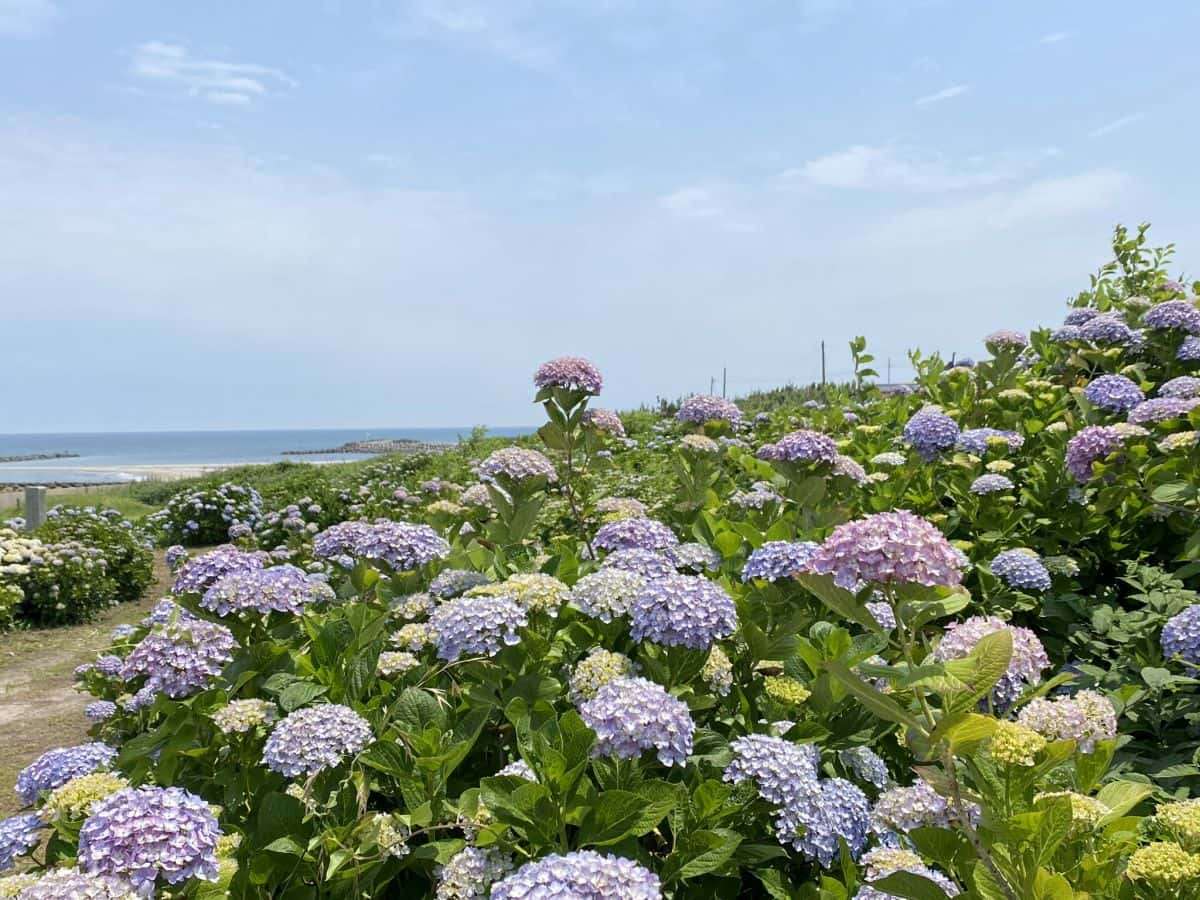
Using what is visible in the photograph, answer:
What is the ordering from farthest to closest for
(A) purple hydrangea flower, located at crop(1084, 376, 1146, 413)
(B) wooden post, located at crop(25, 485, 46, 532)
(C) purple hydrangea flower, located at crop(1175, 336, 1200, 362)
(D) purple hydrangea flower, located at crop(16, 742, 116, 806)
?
(B) wooden post, located at crop(25, 485, 46, 532)
(C) purple hydrangea flower, located at crop(1175, 336, 1200, 362)
(A) purple hydrangea flower, located at crop(1084, 376, 1146, 413)
(D) purple hydrangea flower, located at crop(16, 742, 116, 806)

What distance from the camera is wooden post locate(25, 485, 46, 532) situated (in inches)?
484

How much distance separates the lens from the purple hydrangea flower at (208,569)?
101 inches

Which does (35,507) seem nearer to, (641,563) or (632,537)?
(632,537)

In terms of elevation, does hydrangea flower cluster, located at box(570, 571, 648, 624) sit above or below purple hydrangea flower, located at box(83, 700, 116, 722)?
above

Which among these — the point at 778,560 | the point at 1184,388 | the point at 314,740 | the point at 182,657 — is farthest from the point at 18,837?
the point at 1184,388

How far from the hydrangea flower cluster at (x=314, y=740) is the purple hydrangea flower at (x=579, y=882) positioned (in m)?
0.62

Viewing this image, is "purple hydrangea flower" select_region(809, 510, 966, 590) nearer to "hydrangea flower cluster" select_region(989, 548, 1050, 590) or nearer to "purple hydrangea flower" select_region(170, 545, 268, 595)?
"hydrangea flower cluster" select_region(989, 548, 1050, 590)

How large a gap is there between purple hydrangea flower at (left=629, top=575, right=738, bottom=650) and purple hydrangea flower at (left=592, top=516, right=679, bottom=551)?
0.62m

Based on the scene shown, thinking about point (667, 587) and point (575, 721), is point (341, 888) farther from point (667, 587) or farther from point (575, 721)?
point (667, 587)

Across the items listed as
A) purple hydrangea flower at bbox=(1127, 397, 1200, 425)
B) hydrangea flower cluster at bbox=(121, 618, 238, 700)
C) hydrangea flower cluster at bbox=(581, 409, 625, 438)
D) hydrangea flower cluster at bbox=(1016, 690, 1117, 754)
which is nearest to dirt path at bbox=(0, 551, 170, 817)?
hydrangea flower cluster at bbox=(121, 618, 238, 700)

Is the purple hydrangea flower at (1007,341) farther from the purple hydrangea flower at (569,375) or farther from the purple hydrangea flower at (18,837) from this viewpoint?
the purple hydrangea flower at (18,837)

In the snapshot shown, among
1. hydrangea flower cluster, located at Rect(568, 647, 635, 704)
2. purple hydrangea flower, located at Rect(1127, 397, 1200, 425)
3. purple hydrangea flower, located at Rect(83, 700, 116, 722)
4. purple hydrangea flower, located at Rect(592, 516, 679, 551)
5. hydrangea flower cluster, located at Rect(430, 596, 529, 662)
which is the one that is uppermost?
purple hydrangea flower, located at Rect(1127, 397, 1200, 425)

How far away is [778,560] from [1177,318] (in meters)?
3.86

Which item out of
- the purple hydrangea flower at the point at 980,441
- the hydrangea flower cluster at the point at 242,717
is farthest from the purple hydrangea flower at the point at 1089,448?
the hydrangea flower cluster at the point at 242,717
